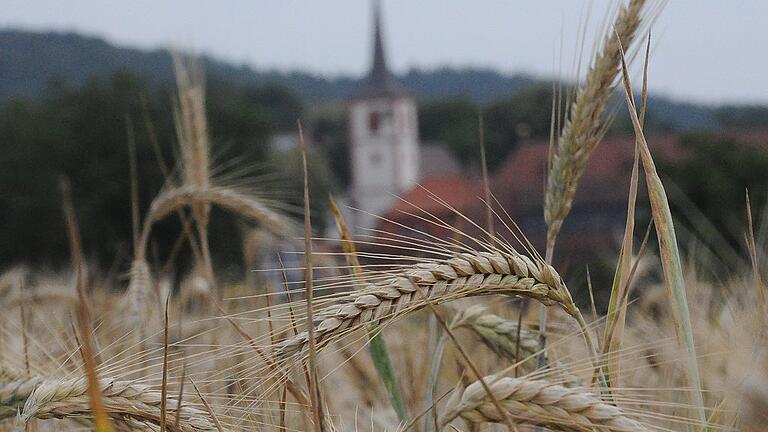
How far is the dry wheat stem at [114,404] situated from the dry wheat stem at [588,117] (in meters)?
0.58

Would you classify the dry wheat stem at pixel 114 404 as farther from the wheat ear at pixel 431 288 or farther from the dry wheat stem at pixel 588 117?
the dry wheat stem at pixel 588 117

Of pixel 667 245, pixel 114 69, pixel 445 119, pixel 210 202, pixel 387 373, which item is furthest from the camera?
pixel 445 119

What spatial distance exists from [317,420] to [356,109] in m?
67.3

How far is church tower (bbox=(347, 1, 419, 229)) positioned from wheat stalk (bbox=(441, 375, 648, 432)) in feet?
211

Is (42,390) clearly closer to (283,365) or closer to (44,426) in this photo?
(283,365)

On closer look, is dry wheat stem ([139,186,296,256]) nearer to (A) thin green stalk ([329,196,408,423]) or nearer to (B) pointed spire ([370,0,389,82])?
(A) thin green stalk ([329,196,408,423])

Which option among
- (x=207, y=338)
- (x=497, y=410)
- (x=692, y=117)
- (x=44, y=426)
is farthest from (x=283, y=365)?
(x=692, y=117)

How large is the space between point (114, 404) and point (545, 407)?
1.58 ft

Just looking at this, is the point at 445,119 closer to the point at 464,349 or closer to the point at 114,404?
the point at 464,349

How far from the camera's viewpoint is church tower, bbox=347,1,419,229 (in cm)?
6612

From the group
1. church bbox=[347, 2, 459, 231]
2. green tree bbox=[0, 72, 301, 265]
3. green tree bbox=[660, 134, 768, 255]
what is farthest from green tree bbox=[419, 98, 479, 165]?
green tree bbox=[660, 134, 768, 255]

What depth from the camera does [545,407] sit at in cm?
82

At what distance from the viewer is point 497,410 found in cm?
83

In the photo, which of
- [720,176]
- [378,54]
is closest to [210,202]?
[720,176]
